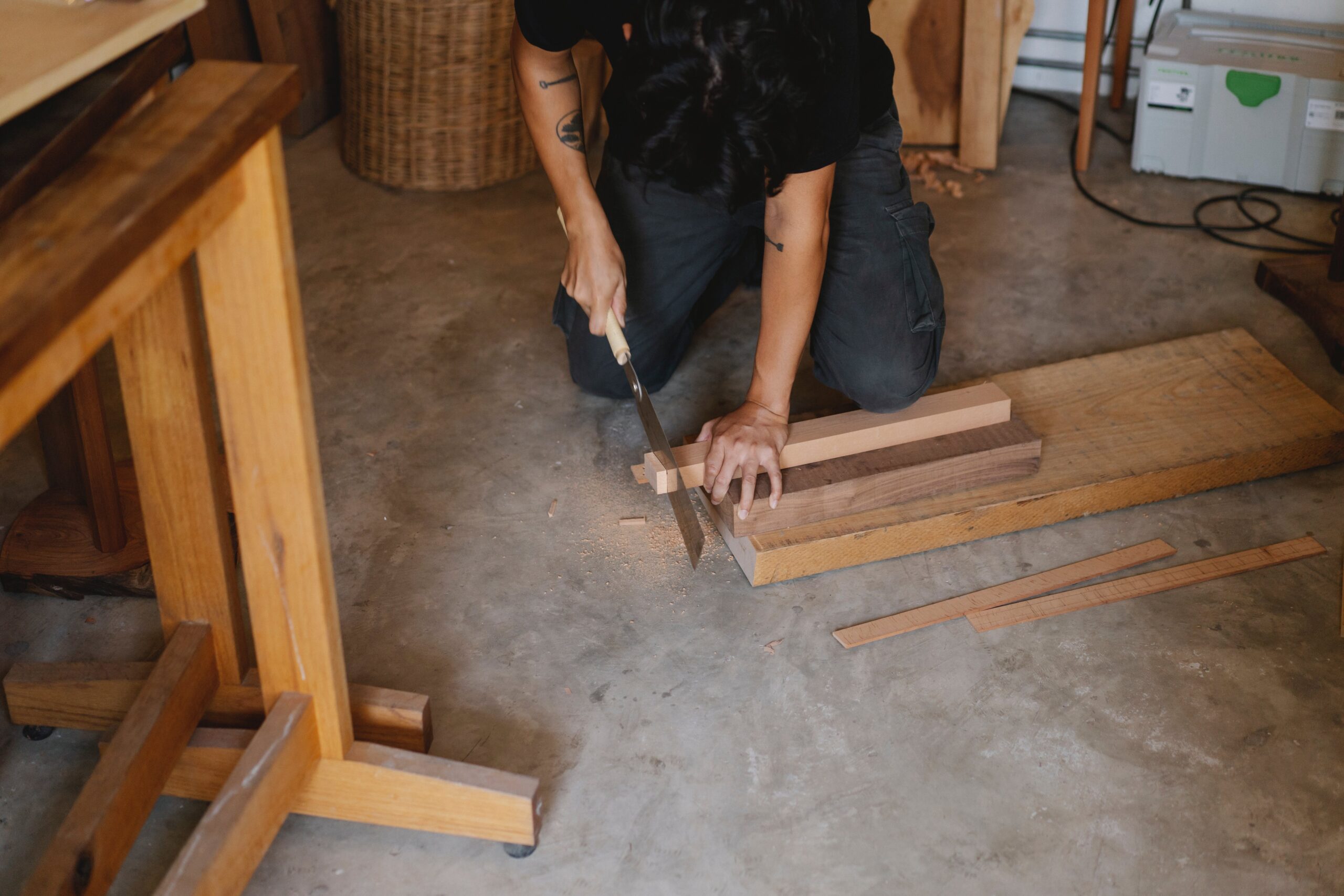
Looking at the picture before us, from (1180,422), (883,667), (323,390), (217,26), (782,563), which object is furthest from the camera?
(217,26)

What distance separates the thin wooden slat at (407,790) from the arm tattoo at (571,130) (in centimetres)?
104

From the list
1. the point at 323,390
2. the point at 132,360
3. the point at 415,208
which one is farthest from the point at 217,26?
the point at 132,360

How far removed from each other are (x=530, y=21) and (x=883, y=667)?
3.77 feet

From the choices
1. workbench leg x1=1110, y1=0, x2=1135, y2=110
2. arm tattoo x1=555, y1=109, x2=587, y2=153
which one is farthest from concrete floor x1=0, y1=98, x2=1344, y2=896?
workbench leg x1=1110, y1=0, x2=1135, y2=110

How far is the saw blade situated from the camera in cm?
175

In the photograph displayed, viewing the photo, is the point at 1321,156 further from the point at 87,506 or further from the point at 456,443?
the point at 87,506

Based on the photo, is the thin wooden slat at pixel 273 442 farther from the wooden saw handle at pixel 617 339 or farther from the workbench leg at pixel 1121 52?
the workbench leg at pixel 1121 52

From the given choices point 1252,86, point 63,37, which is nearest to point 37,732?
point 63,37

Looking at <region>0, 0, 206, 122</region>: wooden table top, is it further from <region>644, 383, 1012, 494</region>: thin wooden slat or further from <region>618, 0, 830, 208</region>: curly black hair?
<region>644, 383, 1012, 494</region>: thin wooden slat

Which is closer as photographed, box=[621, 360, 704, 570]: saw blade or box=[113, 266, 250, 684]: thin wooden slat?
box=[113, 266, 250, 684]: thin wooden slat

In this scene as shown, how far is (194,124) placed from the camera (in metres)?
0.94

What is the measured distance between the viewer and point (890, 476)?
1.87 m

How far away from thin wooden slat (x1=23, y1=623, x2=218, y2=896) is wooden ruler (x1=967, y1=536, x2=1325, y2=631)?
3.70ft

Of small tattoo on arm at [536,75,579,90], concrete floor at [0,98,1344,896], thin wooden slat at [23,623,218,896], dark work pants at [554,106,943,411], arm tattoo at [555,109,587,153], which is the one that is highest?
small tattoo on arm at [536,75,579,90]
